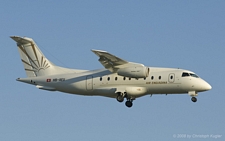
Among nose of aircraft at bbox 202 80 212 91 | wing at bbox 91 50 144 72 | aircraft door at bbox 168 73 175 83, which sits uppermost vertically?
wing at bbox 91 50 144 72

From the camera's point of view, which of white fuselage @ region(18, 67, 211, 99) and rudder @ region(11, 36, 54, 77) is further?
Answer: rudder @ region(11, 36, 54, 77)

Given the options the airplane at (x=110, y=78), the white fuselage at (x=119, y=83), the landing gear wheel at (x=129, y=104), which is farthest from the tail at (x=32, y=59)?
the landing gear wheel at (x=129, y=104)

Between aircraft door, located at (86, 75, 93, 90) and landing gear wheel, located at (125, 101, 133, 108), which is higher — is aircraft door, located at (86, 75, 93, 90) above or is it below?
above

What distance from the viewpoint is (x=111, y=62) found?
36469mm

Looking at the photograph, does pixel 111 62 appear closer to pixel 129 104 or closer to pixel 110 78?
pixel 110 78

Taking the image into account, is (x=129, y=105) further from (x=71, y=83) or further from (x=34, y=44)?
(x=34, y=44)

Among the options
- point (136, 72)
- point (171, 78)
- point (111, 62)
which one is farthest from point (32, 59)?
point (171, 78)

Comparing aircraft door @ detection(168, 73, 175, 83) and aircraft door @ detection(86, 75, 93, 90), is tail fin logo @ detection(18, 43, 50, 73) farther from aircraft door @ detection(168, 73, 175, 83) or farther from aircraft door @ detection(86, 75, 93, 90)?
aircraft door @ detection(168, 73, 175, 83)

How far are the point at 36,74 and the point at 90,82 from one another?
17.3 ft

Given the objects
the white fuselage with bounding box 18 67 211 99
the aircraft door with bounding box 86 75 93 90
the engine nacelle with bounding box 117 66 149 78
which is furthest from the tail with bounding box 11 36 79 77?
the engine nacelle with bounding box 117 66 149 78

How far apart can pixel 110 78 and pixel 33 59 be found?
24.4 ft

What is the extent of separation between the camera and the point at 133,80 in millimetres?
36562

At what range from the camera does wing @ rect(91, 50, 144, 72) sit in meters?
35.6

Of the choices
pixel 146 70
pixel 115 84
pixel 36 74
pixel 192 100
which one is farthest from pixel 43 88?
pixel 192 100
